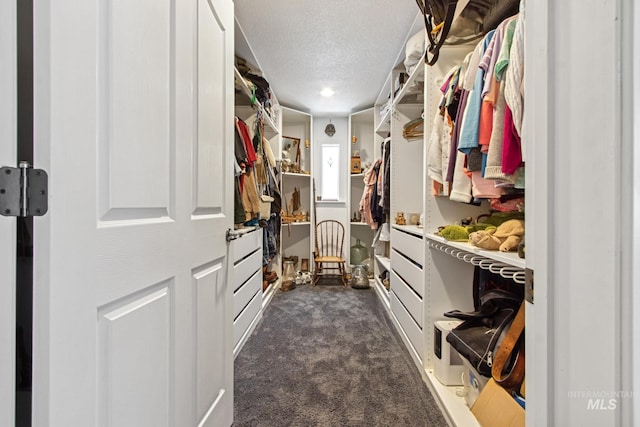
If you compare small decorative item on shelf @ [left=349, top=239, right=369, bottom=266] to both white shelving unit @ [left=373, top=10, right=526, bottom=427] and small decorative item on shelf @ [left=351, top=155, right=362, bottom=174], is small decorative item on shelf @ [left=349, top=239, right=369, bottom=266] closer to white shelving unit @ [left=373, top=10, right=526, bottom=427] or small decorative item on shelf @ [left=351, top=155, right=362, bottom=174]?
small decorative item on shelf @ [left=351, top=155, right=362, bottom=174]

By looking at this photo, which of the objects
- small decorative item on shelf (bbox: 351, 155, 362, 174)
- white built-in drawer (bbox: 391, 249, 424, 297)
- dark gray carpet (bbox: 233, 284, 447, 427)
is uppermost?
small decorative item on shelf (bbox: 351, 155, 362, 174)

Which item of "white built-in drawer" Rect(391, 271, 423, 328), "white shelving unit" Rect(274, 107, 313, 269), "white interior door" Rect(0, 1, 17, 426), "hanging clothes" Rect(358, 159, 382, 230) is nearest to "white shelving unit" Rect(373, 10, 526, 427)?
"white built-in drawer" Rect(391, 271, 423, 328)

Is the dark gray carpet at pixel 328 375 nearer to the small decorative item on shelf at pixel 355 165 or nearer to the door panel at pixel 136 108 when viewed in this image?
the door panel at pixel 136 108

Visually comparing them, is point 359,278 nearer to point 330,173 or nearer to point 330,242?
point 330,242

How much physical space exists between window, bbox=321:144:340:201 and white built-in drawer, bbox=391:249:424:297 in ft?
6.26

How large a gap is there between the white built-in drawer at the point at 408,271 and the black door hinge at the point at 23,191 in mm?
1776

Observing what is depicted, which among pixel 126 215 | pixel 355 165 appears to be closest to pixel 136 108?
pixel 126 215

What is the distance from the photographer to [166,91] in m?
0.85

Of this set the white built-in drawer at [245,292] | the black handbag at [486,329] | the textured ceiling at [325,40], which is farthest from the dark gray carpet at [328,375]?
the textured ceiling at [325,40]

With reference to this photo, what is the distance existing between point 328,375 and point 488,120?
160cm

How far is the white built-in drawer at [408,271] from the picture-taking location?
1.87m

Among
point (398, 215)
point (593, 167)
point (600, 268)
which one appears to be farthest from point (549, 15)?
point (398, 215)

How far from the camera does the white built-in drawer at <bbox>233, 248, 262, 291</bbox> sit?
2.02 meters

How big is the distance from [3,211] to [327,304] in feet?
9.43
